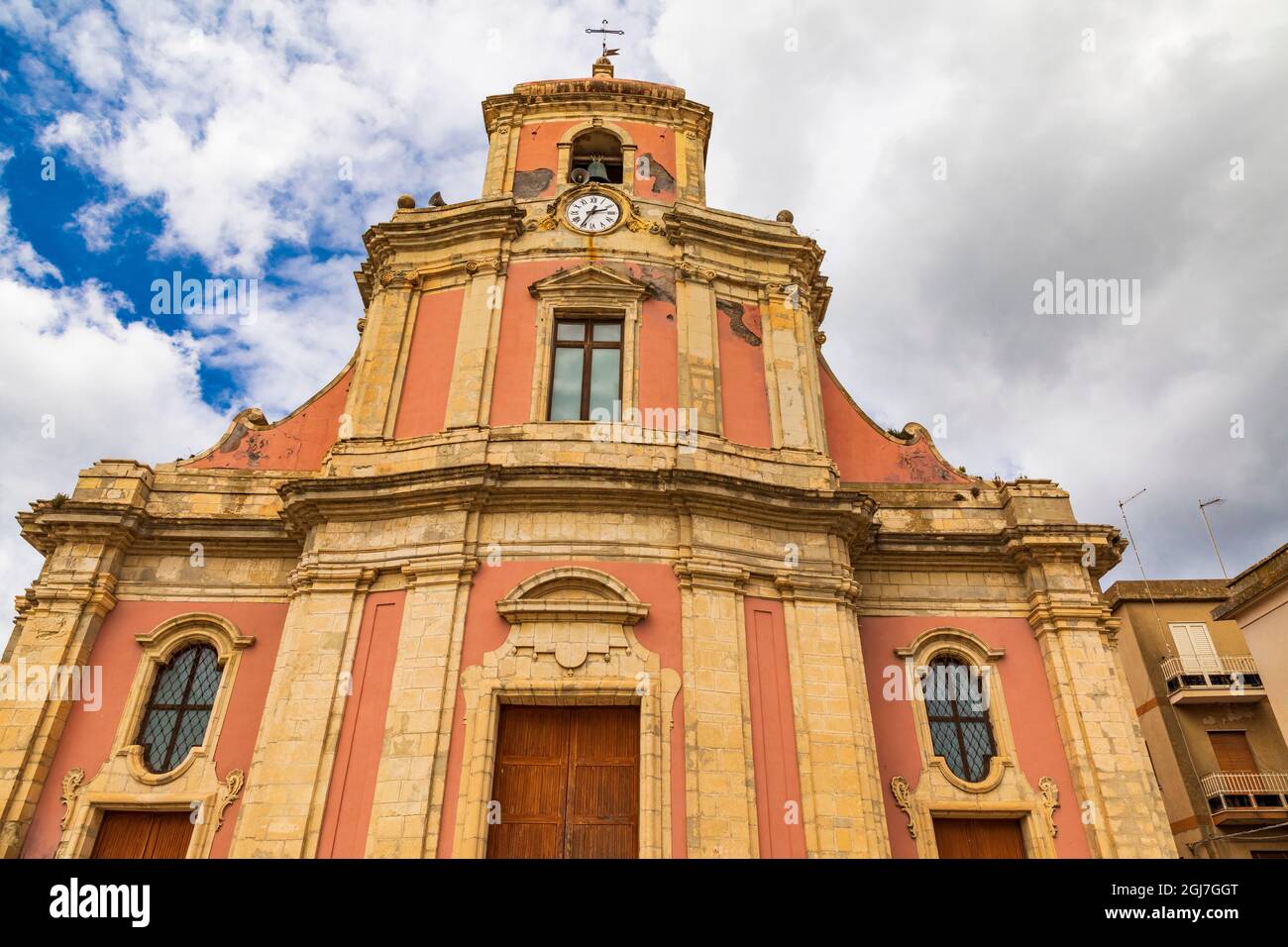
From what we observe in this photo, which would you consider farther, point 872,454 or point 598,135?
point 598,135

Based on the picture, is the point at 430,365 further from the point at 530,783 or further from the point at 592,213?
the point at 530,783

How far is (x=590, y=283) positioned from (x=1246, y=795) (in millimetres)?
19743

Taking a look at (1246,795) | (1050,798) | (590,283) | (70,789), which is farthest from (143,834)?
(1246,795)

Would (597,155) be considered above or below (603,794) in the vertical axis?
above

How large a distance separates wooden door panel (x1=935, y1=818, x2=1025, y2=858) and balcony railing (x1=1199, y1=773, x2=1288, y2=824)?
485 inches

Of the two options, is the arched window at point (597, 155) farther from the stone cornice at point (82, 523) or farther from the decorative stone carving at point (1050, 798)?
the decorative stone carving at point (1050, 798)

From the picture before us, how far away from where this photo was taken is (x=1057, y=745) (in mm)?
12664

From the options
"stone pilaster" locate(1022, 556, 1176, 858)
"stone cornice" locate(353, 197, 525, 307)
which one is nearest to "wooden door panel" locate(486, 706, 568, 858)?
"stone pilaster" locate(1022, 556, 1176, 858)

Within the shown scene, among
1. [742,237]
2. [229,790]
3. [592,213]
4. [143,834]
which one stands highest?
[592,213]

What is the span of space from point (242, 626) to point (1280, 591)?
15.2 meters

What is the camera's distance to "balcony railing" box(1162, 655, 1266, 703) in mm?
22453

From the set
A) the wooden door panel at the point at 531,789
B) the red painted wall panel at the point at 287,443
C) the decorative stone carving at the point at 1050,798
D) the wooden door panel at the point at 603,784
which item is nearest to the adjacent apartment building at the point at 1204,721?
the decorative stone carving at the point at 1050,798

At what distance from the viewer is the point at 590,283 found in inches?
590
